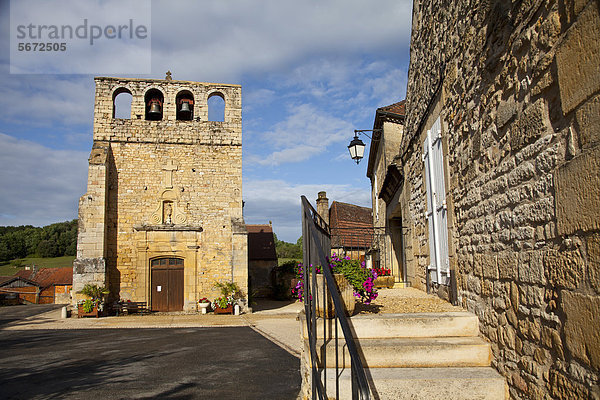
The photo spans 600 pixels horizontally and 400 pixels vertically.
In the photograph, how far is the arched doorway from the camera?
54.5ft

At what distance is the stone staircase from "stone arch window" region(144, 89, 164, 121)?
15171 mm

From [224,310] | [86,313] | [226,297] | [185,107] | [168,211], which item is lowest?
[224,310]

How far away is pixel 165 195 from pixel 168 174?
2.90 ft

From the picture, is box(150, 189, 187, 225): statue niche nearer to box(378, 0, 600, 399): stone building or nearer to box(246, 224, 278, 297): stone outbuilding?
box(246, 224, 278, 297): stone outbuilding

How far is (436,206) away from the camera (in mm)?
5641

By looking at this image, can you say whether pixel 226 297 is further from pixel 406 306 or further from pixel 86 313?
pixel 406 306

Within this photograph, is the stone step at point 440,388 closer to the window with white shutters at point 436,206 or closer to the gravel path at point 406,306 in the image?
the gravel path at point 406,306

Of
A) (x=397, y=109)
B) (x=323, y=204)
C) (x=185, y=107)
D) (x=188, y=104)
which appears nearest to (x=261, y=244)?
(x=323, y=204)

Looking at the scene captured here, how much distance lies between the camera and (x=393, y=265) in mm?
11156

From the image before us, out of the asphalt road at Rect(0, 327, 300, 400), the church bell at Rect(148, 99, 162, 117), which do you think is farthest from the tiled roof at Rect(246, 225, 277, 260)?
the asphalt road at Rect(0, 327, 300, 400)

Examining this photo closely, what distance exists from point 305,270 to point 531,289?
2.06 m

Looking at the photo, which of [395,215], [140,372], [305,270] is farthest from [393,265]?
[305,270]

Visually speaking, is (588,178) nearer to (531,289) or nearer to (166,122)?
(531,289)

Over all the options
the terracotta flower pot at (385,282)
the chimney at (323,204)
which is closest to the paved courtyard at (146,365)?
the terracotta flower pot at (385,282)
